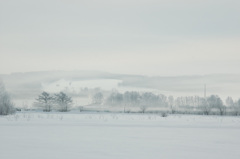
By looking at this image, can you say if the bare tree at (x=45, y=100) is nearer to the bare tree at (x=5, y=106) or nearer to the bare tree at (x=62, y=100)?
the bare tree at (x=62, y=100)

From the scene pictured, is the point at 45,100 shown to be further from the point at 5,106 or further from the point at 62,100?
the point at 5,106

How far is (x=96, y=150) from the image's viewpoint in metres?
10.4

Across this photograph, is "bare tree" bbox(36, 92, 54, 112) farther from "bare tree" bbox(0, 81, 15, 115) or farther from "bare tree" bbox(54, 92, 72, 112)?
"bare tree" bbox(0, 81, 15, 115)

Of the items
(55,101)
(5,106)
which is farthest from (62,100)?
(5,106)

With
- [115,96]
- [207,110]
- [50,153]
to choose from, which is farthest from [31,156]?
[115,96]

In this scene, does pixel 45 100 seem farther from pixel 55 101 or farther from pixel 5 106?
pixel 5 106

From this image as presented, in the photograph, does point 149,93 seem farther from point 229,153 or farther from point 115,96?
point 229,153

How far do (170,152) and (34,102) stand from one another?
86.2 metres

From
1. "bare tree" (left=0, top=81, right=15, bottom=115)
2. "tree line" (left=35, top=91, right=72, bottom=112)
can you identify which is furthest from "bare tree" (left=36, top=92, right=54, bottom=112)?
"bare tree" (left=0, top=81, right=15, bottom=115)

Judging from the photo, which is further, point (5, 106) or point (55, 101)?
point (55, 101)

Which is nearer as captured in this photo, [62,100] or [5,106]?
[5,106]

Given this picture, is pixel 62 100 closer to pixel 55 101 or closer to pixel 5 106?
pixel 55 101

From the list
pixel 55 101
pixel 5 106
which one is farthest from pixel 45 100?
pixel 5 106

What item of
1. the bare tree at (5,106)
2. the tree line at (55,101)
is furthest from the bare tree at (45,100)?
the bare tree at (5,106)
